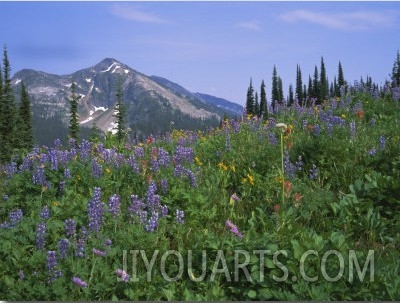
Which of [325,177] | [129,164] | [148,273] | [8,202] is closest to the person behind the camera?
[148,273]

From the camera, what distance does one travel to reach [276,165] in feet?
21.7

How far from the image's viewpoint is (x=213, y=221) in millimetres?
5520

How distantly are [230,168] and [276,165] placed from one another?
0.67 meters

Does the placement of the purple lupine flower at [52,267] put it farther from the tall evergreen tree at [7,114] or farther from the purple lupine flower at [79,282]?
the tall evergreen tree at [7,114]

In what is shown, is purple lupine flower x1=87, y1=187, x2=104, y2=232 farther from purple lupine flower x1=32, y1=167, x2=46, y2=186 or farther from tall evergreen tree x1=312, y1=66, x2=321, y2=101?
tall evergreen tree x1=312, y1=66, x2=321, y2=101

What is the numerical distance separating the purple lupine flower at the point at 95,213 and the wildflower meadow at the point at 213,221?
0.01 metres

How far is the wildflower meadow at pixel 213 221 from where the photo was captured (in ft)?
13.2

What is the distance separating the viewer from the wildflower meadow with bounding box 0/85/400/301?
4023mm

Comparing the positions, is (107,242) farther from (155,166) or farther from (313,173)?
(313,173)

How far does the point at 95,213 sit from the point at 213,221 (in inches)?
53.4

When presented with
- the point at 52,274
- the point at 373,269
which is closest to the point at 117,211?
the point at 52,274

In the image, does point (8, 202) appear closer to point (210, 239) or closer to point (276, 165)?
point (210, 239)

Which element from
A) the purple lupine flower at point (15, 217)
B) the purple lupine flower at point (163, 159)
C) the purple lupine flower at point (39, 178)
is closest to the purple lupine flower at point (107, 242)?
the purple lupine flower at point (15, 217)

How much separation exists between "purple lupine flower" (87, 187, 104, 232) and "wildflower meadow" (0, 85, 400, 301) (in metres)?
0.01
